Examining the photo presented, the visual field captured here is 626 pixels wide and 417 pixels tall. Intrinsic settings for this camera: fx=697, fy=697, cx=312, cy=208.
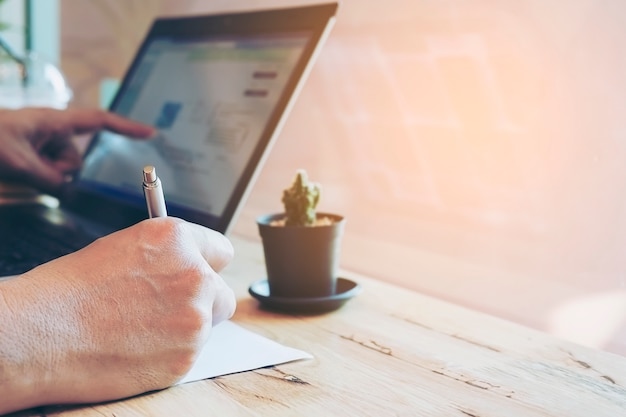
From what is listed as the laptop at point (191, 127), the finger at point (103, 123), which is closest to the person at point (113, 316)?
the laptop at point (191, 127)

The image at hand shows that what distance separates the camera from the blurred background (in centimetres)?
83

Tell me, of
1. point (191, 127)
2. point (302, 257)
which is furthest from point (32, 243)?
point (302, 257)

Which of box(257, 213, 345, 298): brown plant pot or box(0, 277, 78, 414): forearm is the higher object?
box(257, 213, 345, 298): brown plant pot

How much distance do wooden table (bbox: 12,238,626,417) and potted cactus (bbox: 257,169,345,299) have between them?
0.04 m

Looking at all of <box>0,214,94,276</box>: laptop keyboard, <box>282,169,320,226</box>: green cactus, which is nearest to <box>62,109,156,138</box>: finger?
<box>0,214,94,276</box>: laptop keyboard

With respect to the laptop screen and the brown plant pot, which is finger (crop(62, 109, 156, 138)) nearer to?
the laptop screen

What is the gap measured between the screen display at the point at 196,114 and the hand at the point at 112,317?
402mm

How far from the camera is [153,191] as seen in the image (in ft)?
2.06

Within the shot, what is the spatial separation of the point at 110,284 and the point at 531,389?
0.37m

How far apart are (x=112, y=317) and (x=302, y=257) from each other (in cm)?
29

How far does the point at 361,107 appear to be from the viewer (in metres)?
1.14

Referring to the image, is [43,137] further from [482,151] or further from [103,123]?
[482,151]

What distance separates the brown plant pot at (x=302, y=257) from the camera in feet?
2.63

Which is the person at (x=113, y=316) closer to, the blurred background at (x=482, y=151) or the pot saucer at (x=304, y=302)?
the pot saucer at (x=304, y=302)
